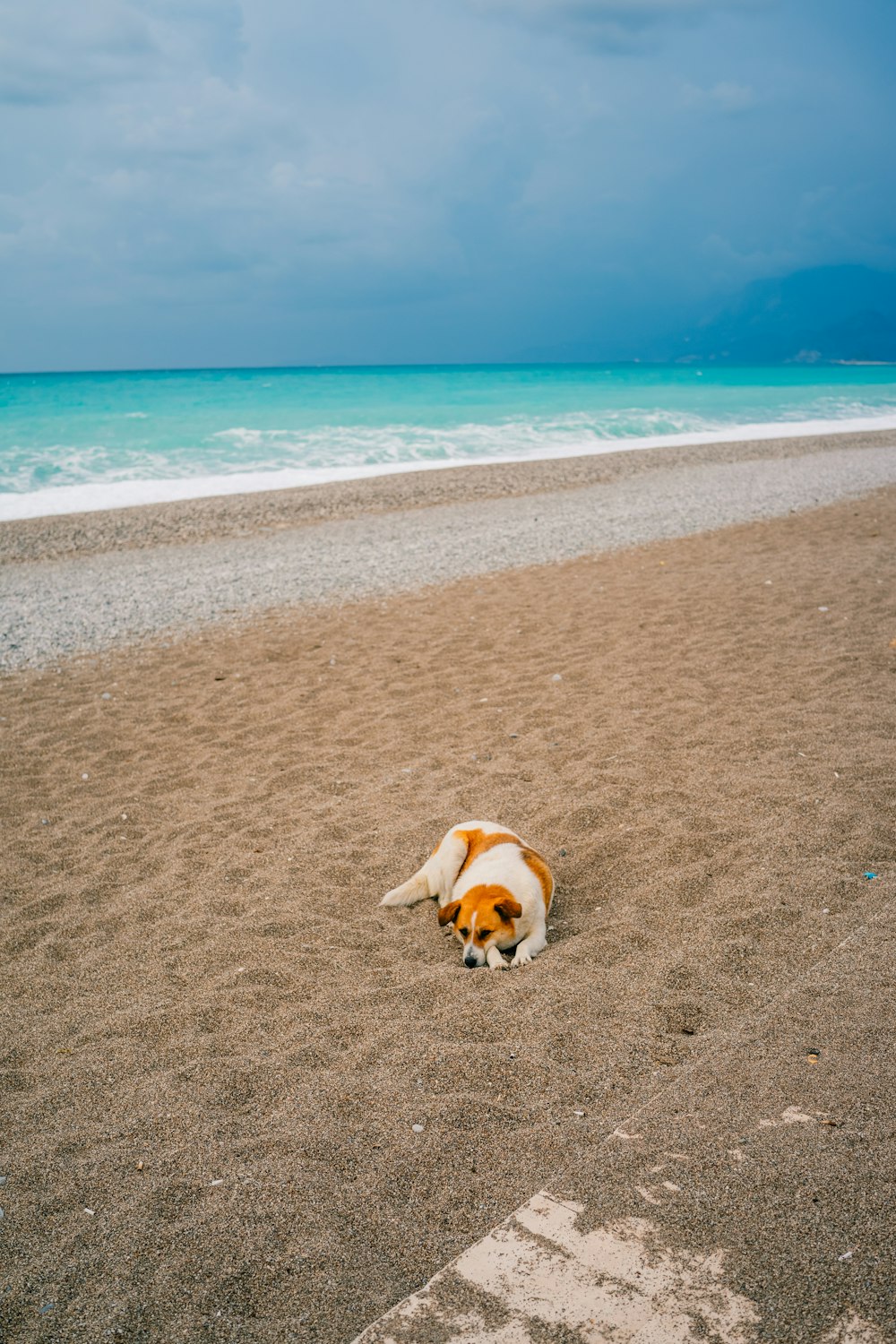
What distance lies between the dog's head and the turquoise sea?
61.9ft

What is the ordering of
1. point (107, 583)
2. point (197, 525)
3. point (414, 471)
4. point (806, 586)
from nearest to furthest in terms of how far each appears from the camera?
point (806, 586)
point (107, 583)
point (197, 525)
point (414, 471)

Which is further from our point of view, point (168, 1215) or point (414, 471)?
point (414, 471)

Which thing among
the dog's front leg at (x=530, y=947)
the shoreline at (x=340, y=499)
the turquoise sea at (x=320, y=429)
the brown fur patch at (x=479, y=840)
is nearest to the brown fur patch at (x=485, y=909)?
the dog's front leg at (x=530, y=947)

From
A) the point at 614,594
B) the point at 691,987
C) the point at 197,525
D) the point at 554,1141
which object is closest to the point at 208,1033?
the point at 554,1141

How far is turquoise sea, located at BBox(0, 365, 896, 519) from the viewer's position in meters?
25.0

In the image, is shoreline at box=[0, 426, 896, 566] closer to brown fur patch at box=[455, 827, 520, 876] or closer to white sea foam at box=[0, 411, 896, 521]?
white sea foam at box=[0, 411, 896, 521]

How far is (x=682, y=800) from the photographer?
5633mm

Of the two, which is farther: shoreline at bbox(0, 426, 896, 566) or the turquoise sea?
the turquoise sea

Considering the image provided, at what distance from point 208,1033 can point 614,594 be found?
7.87m

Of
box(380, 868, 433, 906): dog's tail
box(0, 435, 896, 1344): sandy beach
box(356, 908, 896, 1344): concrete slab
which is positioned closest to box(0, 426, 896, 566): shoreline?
box(0, 435, 896, 1344): sandy beach

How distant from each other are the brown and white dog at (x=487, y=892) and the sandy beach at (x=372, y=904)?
0.44 ft

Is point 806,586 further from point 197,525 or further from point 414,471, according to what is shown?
point 414,471

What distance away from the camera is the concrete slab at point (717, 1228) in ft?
7.93

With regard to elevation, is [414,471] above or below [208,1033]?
above
